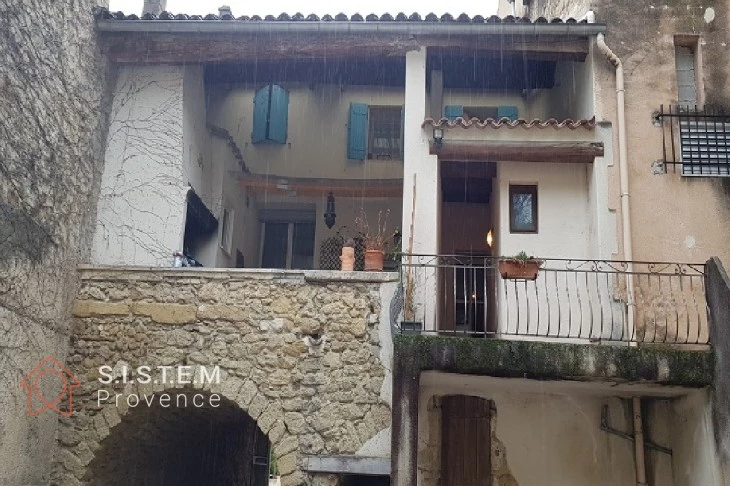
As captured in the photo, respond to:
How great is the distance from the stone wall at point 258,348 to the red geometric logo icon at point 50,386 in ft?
0.37

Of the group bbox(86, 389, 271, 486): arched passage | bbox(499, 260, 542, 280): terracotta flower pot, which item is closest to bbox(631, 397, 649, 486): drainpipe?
bbox(499, 260, 542, 280): terracotta flower pot

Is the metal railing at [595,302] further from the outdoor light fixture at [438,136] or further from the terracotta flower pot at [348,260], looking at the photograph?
the outdoor light fixture at [438,136]

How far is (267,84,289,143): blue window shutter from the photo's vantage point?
1248cm

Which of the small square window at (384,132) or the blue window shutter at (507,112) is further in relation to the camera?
the small square window at (384,132)

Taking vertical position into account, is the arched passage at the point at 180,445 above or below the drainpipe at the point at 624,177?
below

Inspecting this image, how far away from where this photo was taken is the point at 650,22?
10.2 metres

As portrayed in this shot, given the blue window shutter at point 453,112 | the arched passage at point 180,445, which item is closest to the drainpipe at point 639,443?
the arched passage at point 180,445

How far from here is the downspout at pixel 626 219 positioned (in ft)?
29.8

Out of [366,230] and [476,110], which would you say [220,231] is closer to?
[366,230]

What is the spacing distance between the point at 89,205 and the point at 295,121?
4.78m

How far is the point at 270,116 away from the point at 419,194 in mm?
4138

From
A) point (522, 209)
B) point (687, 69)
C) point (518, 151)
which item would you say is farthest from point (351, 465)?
point (687, 69)

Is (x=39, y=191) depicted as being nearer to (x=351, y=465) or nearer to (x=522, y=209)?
(x=351, y=465)

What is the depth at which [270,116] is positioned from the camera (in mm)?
12516
